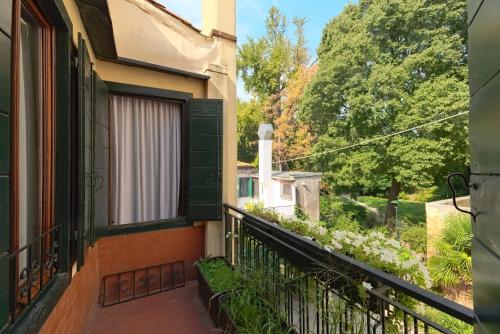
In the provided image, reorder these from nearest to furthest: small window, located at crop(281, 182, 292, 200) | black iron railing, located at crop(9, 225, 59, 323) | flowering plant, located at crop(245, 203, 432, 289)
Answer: black iron railing, located at crop(9, 225, 59, 323)
flowering plant, located at crop(245, 203, 432, 289)
small window, located at crop(281, 182, 292, 200)

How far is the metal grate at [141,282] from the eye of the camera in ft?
9.30

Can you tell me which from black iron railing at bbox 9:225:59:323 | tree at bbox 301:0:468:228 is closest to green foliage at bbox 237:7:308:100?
tree at bbox 301:0:468:228

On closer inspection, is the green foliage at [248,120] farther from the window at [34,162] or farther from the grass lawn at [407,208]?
the window at [34,162]

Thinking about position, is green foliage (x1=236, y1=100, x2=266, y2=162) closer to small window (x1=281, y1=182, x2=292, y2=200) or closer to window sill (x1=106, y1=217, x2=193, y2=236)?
small window (x1=281, y1=182, x2=292, y2=200)

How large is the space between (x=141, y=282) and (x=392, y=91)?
33.8 ft

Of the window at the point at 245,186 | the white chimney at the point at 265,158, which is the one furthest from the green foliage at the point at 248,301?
the window at the point at 245,186

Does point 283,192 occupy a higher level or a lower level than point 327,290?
lower

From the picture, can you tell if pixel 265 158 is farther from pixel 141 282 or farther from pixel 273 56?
pixel 273 56

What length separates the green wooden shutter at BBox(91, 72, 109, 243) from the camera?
2.29m

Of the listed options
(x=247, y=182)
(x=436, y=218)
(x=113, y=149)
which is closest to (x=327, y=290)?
(x=113, y=149)

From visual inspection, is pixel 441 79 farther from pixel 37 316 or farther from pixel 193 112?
pixel 37 316

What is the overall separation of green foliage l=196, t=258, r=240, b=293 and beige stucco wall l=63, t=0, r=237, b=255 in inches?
12.3

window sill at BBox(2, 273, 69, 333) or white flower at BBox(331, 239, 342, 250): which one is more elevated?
window sill at BBox(2, 273, 69, 333)

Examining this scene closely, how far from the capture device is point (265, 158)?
29.4ft
